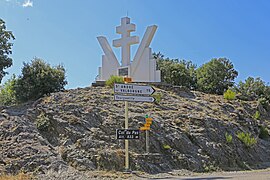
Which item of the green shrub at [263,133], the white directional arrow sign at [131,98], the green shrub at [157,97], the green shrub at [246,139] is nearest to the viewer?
the white directional arrow sign at [131,98]

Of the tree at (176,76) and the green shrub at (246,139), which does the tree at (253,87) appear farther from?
the green shrub at (246,139)

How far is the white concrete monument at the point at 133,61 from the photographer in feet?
90.7

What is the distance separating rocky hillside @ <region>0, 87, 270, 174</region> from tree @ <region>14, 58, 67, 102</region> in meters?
1.79

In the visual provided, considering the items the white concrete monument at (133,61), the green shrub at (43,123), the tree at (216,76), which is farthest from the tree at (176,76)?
the green shrub at (43,123)

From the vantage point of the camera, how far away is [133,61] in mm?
28500

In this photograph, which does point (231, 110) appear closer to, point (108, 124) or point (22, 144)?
point (108, 124)

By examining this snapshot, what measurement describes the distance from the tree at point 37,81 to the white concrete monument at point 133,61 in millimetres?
6040

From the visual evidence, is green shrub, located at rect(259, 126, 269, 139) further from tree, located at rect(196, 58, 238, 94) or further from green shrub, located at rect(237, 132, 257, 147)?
tree, located at rect(196, 58, 238, 94)

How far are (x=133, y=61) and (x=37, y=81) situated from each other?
8375 mm

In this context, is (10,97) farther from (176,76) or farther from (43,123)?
(176,76)

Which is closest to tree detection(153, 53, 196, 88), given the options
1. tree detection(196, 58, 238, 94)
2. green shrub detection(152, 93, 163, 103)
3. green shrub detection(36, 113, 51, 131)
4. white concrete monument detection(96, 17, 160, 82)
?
tree detection(196, 58, 238, 94)

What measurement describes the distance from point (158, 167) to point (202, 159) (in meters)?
2.44

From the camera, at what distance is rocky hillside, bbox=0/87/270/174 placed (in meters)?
14.6

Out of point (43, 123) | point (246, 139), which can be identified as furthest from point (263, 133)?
point (43, 123)
